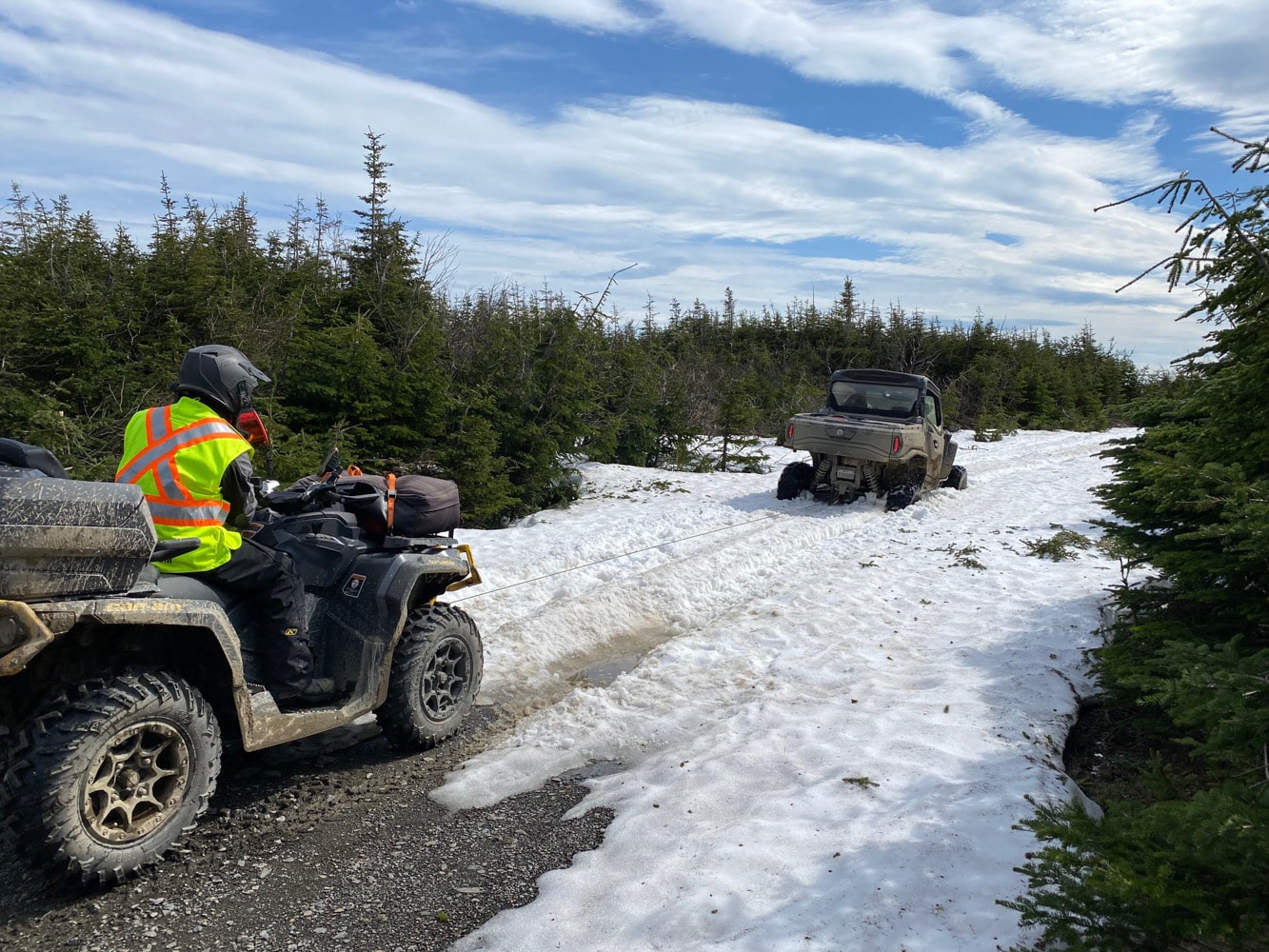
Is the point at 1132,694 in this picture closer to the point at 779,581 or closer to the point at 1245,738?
the point at 1245,738

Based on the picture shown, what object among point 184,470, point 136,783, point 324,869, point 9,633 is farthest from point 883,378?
point 9,633

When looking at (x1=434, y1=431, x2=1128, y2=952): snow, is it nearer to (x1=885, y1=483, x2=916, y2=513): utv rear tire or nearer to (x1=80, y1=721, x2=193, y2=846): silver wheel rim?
(x1=80, y1=721, x2=193, y2=846): silver wheel rim

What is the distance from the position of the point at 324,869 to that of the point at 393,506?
1953 mm

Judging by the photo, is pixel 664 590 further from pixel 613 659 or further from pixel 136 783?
pixel 136 783

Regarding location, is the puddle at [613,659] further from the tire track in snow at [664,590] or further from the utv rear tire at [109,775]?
the utv rear tire at [109,775]

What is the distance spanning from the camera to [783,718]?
16.3 feet

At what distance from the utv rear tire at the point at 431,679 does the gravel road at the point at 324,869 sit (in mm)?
203

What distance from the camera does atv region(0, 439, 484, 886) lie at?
9.40 ft

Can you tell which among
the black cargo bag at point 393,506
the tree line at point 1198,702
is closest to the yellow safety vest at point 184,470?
the black cargo bag at point 393,506

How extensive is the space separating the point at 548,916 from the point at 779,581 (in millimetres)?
5621

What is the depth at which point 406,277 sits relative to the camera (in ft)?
42.8

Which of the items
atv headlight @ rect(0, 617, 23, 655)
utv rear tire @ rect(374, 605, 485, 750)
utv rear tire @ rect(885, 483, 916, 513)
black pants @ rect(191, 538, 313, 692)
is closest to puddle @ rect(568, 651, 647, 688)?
utv rear tire @ rect(374, 605, 485, 750)

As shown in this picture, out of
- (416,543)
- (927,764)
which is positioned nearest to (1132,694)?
(927,764)

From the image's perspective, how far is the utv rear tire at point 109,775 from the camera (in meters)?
2.89
